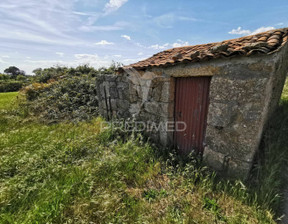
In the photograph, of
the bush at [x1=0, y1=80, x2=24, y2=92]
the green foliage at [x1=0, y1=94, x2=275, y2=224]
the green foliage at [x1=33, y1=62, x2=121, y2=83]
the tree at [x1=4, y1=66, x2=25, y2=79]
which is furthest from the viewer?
the tree at [x1=4, y1=66, x2=25, y2=79]

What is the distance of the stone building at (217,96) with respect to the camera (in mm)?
2084

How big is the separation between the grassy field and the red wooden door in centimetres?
66

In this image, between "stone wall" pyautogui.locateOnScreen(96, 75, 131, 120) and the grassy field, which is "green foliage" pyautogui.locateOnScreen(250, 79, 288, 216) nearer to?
the grassy field

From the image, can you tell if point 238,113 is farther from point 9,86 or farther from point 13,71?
point 13,71

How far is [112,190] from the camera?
88.5 inches

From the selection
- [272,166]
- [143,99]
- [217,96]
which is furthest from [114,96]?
[272,166]

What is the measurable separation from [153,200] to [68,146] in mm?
2261

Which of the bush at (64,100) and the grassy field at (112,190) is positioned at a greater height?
the bush at (64,100)

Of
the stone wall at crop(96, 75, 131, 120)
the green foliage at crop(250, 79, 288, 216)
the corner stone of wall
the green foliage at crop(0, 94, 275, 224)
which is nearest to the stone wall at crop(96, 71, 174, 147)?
the stone wall at crop(96, 75, 131, 120)

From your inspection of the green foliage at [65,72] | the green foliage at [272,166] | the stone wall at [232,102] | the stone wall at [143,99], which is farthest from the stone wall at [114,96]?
the green foliage at [65,72]

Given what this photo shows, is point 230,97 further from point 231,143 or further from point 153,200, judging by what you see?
point 153,200

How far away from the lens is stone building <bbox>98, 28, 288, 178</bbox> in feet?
6.84

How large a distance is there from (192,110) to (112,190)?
87.3 inches

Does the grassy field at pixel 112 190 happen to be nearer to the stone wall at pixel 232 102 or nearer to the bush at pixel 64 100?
the stone wall at pixel 232 102
